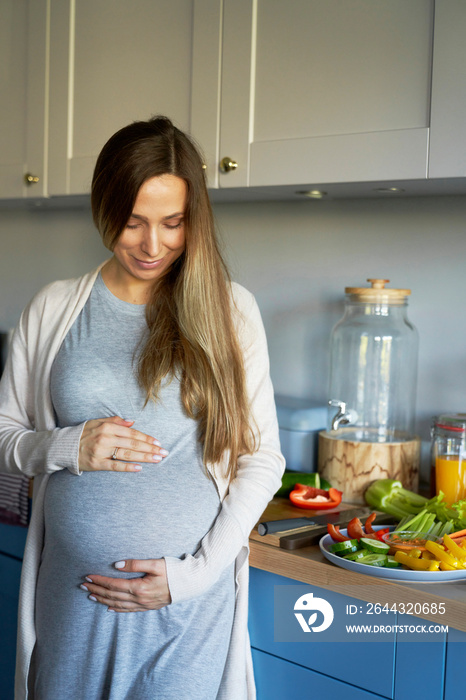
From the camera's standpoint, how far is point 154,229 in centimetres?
119

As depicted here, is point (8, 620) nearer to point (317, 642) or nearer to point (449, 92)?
point (317, 642)

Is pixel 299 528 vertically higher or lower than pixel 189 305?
lower

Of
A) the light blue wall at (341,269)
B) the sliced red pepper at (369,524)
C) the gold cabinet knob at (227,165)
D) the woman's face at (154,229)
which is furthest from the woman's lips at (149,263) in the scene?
the light blue wall at (341,269)

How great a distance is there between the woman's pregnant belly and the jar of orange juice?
525 millimetres

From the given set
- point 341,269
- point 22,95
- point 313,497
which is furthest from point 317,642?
point 22,95

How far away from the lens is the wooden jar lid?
1.60m

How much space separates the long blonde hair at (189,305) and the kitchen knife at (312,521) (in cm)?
15

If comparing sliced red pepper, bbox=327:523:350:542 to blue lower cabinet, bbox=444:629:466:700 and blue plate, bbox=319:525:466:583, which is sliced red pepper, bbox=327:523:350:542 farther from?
blue lower cabinet, bbox=444:629:466:700

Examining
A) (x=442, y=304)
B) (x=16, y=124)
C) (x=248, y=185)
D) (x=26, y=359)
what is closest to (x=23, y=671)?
(x=26, y=359)

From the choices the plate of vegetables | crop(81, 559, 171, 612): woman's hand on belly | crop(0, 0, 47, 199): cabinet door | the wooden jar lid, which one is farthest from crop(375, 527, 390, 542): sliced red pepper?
crop(0, 0, 47, 199): cabinet door

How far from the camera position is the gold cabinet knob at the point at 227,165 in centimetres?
154

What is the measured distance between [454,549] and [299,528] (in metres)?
0.30

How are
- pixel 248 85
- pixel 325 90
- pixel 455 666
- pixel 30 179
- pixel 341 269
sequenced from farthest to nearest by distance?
pixel 30 179 < pixel 341 269 < pixel 248 85 < pixel 325 90 < pixel 455 666

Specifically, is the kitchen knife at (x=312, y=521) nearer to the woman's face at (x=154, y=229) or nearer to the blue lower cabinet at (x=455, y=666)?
the blue lower cabinet at (x=455, y=666)
